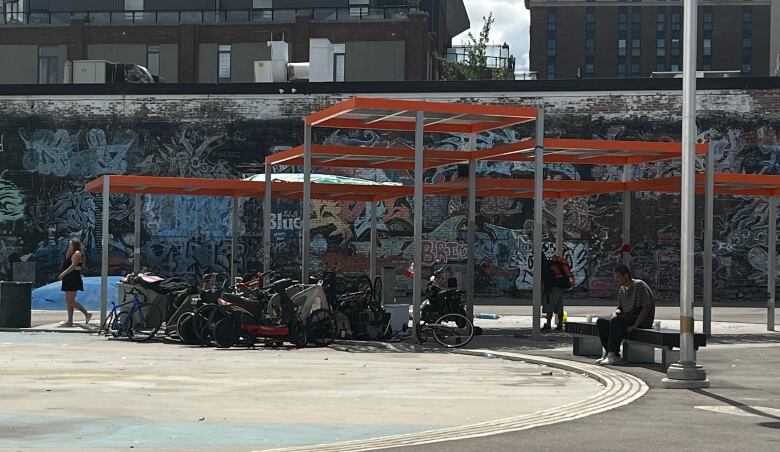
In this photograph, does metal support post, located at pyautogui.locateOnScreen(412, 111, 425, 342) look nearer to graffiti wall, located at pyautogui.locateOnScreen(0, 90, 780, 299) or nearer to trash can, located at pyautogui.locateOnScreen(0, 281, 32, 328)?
trash can, located at pyautogui.locateOnScreen(0, 281, 32, 328)

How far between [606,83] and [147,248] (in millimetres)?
14645

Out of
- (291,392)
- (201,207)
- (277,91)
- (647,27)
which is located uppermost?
(647,27)

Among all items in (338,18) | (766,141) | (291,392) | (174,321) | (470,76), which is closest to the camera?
(291,392)

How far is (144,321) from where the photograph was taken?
73.9 ft

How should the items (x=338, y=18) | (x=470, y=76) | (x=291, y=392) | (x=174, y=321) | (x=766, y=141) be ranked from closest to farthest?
(x=291, y=392) → (x=174, y=321) → (x=766, y=141) → (x=338, y=18) → (x=470, y=76)

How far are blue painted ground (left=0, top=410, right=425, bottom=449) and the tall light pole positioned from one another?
4554 millimetres

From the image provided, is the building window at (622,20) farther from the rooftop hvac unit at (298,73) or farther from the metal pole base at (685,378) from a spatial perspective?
the metal pole base at (685,378)

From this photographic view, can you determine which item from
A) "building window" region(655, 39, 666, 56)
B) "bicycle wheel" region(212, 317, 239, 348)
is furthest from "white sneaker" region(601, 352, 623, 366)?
"building window" region(655, 39, 666, 56)

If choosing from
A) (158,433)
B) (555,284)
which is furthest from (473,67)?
(158,433)

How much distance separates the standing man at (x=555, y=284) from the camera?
2477 cm

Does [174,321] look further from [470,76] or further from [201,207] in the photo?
[470,76]

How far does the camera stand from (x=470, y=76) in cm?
6650

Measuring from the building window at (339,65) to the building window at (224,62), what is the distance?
15.8ft

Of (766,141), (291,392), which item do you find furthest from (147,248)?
(291,392)
